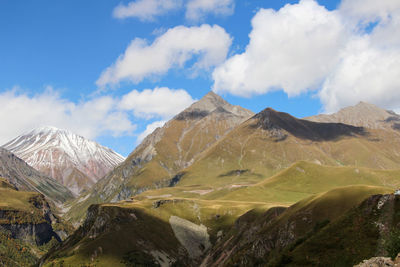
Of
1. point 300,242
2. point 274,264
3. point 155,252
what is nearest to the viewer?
point 274,264

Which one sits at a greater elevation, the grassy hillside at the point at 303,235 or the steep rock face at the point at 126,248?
the grassy hillside at the point at 303,235

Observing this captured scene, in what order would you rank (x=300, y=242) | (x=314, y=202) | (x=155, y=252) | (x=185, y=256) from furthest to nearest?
(x=185, y=256) < (x=155, y=252) < (x=314, y=202) < (x=300, y=242)

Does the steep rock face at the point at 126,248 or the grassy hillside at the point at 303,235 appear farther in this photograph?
the steep rock face at the point at 126,248

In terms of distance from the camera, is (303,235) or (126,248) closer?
(303,235)

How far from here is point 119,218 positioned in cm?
19962

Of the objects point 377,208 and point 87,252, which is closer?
point 377,208

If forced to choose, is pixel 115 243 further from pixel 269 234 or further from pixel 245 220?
pixel 269 234

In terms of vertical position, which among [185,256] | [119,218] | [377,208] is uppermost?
[377,208]

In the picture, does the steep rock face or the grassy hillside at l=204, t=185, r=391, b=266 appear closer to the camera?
the grassy hillside at l=204, t=185, r=391, b=266

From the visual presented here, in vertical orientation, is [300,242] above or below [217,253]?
above

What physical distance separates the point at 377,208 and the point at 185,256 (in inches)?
5861

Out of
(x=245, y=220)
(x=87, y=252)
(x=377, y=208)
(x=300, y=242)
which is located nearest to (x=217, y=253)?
(x=245, y=220)

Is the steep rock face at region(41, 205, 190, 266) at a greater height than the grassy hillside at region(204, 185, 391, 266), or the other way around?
the grassy hillside at region(204, 185, 391, 266)

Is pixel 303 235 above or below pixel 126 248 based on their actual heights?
above
